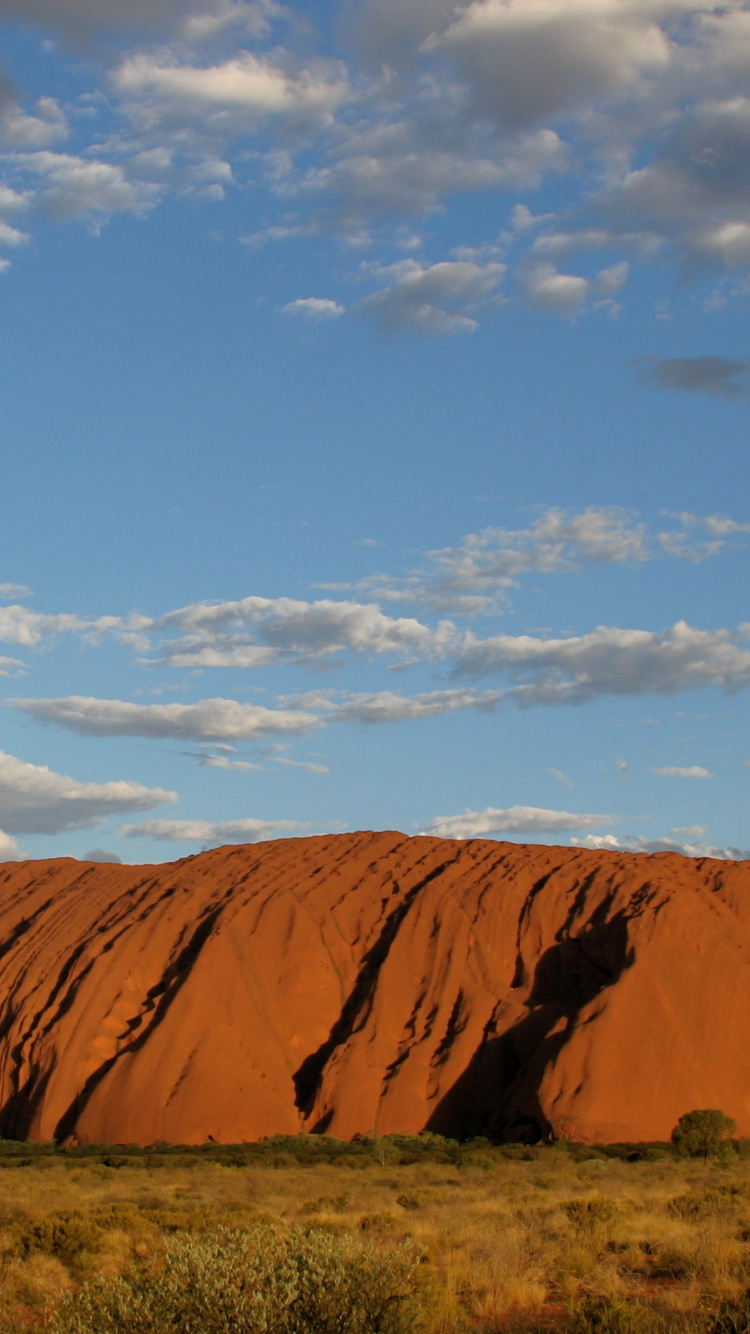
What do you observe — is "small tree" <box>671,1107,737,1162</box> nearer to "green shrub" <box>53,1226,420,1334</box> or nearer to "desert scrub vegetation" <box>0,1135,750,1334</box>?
"desert scrub vegetation" <box>0,1135,750,1334</box>

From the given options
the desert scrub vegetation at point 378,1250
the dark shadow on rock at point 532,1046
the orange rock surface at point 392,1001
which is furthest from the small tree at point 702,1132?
the dark shadow on rock at point 532,1046

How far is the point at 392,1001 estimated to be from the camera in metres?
43.4

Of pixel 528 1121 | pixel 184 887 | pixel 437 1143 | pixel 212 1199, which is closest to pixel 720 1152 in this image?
pixel 528 1121

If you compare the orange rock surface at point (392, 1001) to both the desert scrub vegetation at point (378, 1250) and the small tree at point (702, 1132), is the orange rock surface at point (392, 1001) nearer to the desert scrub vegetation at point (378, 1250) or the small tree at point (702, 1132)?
the small tree at point (702, 1132)

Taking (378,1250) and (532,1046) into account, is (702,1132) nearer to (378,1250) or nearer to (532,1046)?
(532,1046)

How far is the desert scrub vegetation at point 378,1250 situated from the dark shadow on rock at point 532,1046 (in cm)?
728

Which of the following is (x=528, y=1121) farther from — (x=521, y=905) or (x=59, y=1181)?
(x=59, y=1181)

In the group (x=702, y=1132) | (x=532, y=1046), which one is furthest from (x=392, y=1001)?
(x=702, y=1132)

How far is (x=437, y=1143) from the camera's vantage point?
36.9 meters

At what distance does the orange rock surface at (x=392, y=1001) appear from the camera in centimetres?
3806

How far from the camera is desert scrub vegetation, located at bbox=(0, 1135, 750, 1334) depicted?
7.34 metres

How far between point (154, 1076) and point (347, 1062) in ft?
23.7

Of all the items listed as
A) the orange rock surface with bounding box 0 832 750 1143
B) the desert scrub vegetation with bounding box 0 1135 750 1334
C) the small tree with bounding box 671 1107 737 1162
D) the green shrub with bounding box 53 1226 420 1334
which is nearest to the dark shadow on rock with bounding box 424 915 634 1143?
the orange rock surface with bounding box 0 832 750 1143

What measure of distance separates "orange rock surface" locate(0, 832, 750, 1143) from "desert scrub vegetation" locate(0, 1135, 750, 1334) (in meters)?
8.22
